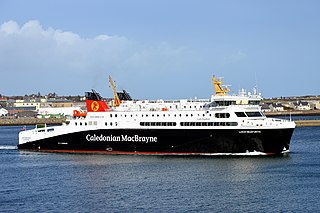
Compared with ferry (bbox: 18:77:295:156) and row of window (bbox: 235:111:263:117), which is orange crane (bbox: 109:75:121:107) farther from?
row of window (bbox: 235:111:263:117)

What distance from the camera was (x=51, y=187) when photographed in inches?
1389

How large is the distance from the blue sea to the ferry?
1406 mm

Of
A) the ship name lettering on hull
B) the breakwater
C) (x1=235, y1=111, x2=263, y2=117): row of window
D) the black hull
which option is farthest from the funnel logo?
the breakwater

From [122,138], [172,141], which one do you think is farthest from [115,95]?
[172,141]

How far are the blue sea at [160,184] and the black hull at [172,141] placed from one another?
1260 mm

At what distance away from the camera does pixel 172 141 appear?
1875 inches

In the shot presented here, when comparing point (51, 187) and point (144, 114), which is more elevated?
point (144, 114)

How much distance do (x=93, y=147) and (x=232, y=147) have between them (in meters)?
11.6

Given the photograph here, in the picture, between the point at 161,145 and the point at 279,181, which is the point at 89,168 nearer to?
the point at 161,145

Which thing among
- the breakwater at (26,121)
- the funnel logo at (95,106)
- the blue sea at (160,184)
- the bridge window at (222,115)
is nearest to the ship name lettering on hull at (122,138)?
the blue sea at (160,184)

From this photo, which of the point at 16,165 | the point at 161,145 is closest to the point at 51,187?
the point at 16,165

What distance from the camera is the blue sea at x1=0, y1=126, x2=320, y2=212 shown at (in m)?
30.1

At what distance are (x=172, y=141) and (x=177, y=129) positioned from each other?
39.9 inches

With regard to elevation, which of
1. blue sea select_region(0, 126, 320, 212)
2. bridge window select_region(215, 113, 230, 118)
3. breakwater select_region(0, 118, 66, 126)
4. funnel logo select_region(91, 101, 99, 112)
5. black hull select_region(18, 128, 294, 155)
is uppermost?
breakwater select_region(0, 118, 66, 126)
